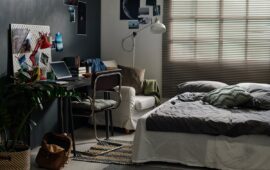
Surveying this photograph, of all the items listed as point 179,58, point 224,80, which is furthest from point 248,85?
point 179,58

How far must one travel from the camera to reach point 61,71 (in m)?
4.62

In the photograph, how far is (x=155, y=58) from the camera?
6012 mm

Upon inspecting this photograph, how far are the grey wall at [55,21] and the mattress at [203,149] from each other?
1.48 m

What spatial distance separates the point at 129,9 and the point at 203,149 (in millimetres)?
3026

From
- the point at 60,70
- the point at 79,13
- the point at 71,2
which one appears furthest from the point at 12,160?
the point at 79,13

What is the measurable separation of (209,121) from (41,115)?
6.04 feet

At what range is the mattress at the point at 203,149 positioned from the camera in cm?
346

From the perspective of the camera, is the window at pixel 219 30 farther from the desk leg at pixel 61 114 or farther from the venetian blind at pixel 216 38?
the desk leg at pixel 61 114

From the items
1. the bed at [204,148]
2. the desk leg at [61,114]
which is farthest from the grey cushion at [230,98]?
the desk leg at [61,114]

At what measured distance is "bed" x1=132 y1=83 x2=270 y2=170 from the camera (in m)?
3.46

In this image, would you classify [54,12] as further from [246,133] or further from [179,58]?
[246,133]

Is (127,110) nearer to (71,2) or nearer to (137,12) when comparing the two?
(71,2)

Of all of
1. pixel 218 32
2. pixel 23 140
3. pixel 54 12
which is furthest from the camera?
pixel 218 32

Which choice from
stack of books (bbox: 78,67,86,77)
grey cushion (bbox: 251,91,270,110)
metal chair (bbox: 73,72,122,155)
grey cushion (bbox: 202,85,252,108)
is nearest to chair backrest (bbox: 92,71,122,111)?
metal chair (bbox: 73,72,122,155)
